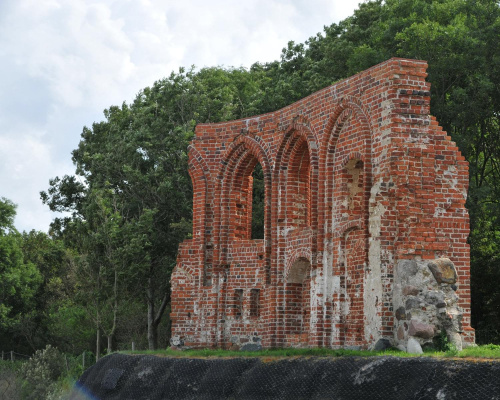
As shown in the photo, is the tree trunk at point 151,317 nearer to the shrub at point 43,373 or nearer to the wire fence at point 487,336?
the shrub at point 43,373

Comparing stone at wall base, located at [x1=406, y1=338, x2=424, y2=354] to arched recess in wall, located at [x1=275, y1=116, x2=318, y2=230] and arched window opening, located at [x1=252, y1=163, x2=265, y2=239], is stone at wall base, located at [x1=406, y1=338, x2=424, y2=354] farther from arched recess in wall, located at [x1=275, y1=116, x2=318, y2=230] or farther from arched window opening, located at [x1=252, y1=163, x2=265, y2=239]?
arched window opening, located at [x1=252, y1=163, x2=265, y2=239]

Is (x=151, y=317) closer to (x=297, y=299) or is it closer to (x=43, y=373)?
(x=43, y=373)

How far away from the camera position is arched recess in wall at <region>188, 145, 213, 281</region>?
20939mm

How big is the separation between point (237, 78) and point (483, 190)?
16.6 meters

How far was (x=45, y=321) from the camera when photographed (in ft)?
135

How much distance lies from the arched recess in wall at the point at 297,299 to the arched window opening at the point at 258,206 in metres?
8.61

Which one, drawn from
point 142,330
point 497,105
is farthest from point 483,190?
point 142,330

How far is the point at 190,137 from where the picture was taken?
93.7ft

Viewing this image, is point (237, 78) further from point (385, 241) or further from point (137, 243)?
point (385, 241)

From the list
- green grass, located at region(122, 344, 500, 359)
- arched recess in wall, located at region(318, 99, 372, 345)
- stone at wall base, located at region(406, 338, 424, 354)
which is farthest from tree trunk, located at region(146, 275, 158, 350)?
stone at wall base, located at region(406, 338, 424, 354)

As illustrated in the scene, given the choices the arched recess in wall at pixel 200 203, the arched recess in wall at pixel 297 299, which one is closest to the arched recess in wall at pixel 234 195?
the arched recess in wall at pixel 200 203

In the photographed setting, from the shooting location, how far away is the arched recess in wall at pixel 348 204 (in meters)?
16.2

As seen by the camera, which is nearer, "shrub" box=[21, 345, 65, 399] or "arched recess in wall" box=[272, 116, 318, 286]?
"arched recess in wall" box=[272, 116, 318, 286]

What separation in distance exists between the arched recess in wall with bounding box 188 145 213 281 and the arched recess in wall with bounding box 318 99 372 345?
4224 millimetres
